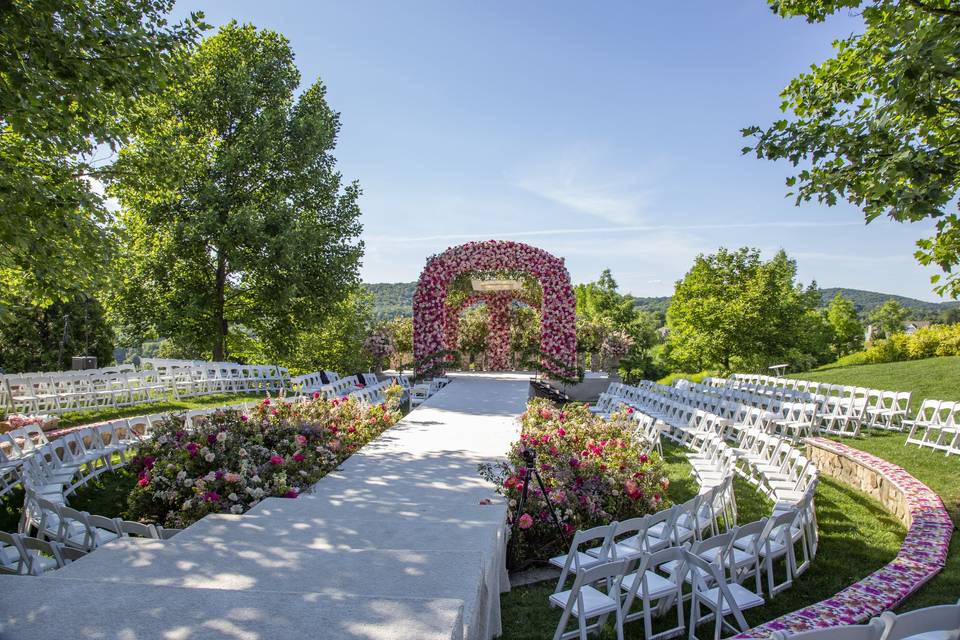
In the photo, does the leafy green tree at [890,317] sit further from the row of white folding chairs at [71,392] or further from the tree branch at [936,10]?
the row of white folding chairs at [71,392]

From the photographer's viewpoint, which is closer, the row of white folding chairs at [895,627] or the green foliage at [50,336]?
the row of white folding chairs at [895,627]

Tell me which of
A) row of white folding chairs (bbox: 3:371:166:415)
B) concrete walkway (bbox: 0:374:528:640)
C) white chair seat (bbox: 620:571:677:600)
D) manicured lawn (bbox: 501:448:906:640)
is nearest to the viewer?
concrete walkway (bbox: 0:374:528:640)

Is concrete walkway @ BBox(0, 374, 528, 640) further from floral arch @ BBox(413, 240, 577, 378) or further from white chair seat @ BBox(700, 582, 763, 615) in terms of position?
floral arch @ BBox(413, 240, 577, 378)

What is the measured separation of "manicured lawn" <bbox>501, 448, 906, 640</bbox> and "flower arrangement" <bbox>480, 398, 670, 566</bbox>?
48 centimetres

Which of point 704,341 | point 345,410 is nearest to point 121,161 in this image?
point 345,410

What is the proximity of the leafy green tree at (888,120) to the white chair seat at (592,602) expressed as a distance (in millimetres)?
3981

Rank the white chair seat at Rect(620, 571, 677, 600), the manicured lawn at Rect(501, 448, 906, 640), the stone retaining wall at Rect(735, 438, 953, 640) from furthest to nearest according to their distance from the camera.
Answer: the manicured lawn at Rect(501, 448, 906, 640)
the white chair seat at Rect(620, 571, 677, 600)
the stone retaining wall at Rect(735, 438, 953, 640)

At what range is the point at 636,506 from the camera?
5609 millimetres

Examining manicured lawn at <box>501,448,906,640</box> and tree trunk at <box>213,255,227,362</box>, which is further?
tree trunk at <box>213,255,227,362</box>

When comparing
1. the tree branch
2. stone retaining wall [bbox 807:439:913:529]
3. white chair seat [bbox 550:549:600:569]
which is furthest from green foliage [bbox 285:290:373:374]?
the tree branch

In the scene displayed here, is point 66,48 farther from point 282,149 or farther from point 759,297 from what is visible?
point 759,297

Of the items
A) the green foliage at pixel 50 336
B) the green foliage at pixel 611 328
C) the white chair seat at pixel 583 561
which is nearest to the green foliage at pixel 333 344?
the green foliage at pixel 611 328

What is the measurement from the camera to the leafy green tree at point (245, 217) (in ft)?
51.9

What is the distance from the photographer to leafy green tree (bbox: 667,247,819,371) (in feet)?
63.6
